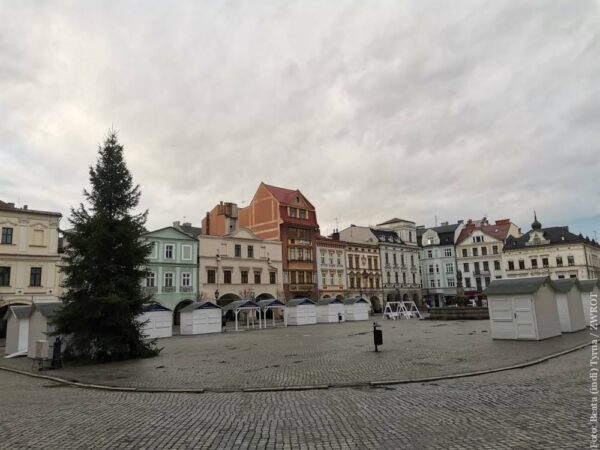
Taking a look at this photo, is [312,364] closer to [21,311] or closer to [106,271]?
[106,271]

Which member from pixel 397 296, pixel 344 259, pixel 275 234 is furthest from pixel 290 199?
pixel 397 296

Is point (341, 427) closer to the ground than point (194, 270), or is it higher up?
closer to the ground

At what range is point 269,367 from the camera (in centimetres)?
1498

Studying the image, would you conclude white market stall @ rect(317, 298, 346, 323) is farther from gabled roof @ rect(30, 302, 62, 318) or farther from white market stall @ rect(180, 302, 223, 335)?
gabled roof @ rect(30, 302, 62, 318)

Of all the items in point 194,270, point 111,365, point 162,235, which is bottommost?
point 111,365

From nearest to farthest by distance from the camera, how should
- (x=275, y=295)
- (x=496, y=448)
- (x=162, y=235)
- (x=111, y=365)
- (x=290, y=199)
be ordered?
(x=496, y=448) → (x=111, y=365) → (x=162, y=235) → (x=275, y=295) → (x=290, y=199)

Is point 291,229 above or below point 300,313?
above

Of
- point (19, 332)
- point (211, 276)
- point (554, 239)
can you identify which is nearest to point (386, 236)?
point (554, 239)

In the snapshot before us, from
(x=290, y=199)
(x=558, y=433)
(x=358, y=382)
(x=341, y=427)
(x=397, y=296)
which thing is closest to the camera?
(x=558, y=433)

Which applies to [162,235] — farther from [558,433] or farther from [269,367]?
[558,433]

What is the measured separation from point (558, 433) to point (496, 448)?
128cm

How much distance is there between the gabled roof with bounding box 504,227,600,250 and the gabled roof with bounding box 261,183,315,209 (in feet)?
120

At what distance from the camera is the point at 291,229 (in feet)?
203

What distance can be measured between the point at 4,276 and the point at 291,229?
34445 millimetres
